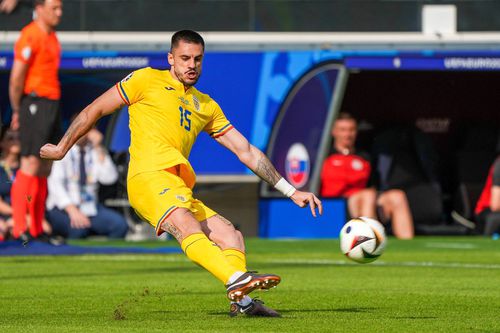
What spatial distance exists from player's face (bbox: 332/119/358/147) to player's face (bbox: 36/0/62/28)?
606cm

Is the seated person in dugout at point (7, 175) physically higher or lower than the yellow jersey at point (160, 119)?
lower

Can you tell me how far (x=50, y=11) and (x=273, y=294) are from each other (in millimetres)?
6000

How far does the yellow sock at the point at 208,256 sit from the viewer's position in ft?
28.5

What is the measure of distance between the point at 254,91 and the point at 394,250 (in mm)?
3899

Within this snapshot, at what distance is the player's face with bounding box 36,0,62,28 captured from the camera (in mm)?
15969

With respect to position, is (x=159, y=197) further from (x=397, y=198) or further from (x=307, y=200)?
(x=397, y=198)

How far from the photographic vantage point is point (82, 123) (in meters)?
9.38

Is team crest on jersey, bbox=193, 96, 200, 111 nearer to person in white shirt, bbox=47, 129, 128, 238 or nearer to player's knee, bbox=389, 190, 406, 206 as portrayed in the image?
person in white shirt, bbox=47, 129, 128, 238

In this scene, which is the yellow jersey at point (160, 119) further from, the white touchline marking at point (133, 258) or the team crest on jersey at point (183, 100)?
the white touchline marking at point (133, 258)

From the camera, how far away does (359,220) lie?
33.1 feet

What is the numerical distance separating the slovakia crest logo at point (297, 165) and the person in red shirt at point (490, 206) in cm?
267

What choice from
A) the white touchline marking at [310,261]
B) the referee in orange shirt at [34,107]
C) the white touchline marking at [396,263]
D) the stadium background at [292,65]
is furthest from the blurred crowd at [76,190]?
the white touchline marking at [396,263]

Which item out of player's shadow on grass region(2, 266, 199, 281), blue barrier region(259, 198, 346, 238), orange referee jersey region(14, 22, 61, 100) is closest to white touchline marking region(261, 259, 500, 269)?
player's shadow on grass region(2, 266, 199, 281)

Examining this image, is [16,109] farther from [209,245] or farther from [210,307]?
[209,245]
